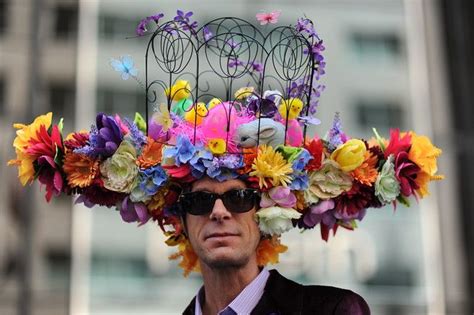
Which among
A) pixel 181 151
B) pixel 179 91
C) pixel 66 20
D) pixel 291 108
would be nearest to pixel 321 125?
pixel 66 20

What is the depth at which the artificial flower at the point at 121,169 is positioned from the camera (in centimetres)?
346

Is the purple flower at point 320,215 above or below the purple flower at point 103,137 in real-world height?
below

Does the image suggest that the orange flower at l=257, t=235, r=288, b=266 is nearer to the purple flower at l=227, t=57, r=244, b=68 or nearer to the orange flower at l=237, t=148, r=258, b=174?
the orange flower at l=237, t=148, r=258, b=174

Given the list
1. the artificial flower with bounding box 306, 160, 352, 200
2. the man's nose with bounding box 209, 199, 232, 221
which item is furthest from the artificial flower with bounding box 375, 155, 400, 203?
the man's nose with bounding box 209, 199, 232, 221

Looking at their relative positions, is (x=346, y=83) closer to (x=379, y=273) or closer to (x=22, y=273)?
(x=379, y=273)

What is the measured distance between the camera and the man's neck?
11.0ft

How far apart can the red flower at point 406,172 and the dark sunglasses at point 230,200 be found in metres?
0.58

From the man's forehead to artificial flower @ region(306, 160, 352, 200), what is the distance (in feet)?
0.96

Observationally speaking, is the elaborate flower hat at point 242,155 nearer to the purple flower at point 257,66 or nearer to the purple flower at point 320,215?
the purple flower at point 320,215

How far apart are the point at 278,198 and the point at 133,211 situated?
64 centimetres

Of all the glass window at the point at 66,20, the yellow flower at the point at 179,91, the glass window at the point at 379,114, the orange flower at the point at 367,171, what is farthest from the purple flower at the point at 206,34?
the glass window at the point at 379,114

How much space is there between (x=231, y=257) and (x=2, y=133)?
1244cm

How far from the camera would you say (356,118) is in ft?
54.8

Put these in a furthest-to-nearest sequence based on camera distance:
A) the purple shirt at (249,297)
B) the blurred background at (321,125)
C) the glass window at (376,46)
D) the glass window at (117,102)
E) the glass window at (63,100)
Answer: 1. the glass window at (376,46)
2. the glass window at (63,100)
3. the glass window at (117,102)
4. the blurred background at (321,125)
5. the purple shirt at (249,297)
